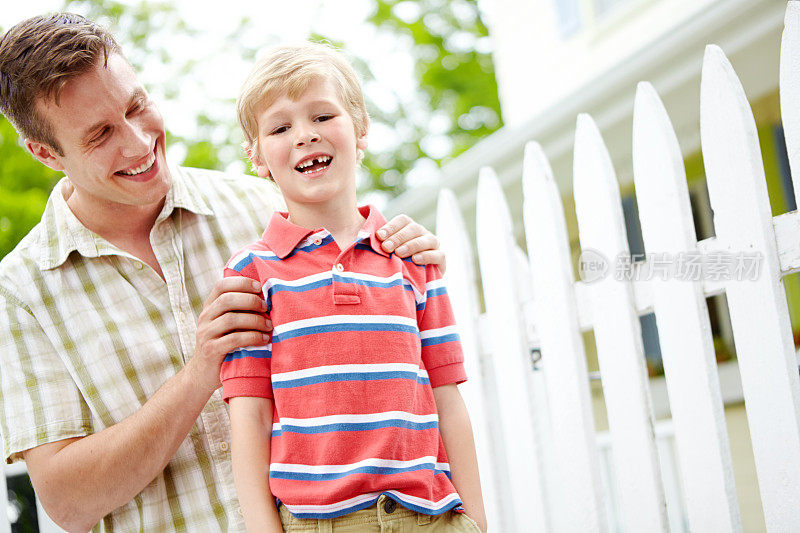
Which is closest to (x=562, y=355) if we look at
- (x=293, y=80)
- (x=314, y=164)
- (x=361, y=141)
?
(x=361, y=141)

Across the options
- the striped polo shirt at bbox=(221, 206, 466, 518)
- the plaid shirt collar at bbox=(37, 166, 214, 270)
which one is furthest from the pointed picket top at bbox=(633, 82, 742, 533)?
the plaid shirt collar at bbox=(37, 166, 214, 270)

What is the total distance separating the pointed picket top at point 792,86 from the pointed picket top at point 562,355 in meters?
0.75

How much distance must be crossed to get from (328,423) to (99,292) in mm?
1082

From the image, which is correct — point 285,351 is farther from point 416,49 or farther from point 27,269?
point 416,49

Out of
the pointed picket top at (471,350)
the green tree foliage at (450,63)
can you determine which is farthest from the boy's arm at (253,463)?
the green tree foliage at (450,63)

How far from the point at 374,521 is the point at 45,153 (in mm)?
1658

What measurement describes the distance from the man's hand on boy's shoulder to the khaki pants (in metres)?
0.58

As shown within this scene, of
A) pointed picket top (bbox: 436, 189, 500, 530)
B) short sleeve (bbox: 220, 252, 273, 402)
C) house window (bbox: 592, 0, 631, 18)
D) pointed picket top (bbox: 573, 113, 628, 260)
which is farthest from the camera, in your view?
house window (bbox: 592, 0, 631, 18)

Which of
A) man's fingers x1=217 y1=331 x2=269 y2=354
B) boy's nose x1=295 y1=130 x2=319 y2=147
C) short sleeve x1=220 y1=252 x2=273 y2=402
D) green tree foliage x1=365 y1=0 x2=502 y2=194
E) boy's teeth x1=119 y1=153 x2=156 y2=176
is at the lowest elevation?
short sleeve x1=220 y1=252 x2=273 y2=402

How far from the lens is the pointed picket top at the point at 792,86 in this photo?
180cm

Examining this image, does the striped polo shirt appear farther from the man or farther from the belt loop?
the man

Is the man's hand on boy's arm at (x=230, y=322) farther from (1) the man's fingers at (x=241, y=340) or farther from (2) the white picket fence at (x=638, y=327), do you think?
(2) the white picket fence at (x=638, y=327)

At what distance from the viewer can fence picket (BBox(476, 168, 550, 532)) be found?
263 cm

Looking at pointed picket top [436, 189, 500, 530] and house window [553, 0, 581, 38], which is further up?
house window [553, 0, 581, 38]
